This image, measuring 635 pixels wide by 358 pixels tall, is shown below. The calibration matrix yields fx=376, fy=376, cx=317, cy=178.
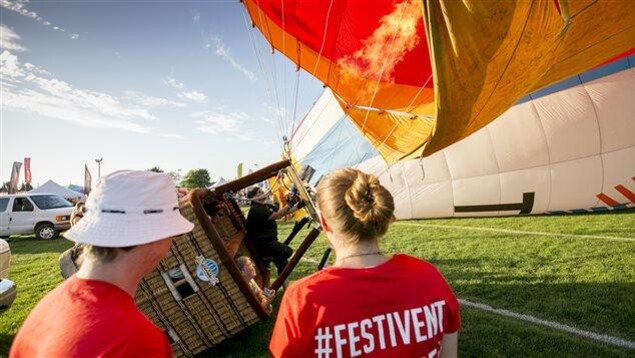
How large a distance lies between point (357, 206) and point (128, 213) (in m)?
0.83

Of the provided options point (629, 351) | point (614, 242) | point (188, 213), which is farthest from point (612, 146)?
point (188, 213)

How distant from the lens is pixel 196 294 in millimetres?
3172

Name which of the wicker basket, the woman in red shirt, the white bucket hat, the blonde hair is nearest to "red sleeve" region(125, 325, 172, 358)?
the white bucket hat

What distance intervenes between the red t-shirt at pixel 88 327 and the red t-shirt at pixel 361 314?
0.45 meters

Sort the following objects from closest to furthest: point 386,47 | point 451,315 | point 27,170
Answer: point 451,315
point 386,47
point 27,170

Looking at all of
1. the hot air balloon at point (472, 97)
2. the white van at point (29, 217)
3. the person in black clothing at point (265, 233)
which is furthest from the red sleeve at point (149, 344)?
the white van at point (29, 217)

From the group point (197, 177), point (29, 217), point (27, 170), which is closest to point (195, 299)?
point (29, 217)

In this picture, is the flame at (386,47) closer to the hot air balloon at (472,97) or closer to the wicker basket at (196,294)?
the hot air balloon at (472,97)

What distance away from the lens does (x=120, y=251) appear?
50.7 inches

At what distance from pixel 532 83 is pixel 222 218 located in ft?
13.4

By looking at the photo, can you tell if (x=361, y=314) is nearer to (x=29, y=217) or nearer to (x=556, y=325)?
(x=556, y=325)

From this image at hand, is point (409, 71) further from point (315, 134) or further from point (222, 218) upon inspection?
point (315, 134)

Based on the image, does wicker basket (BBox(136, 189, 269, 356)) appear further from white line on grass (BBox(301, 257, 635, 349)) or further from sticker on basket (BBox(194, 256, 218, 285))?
white line on grass (BBox(301, 257, 635, 349))

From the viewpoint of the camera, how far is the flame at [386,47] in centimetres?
569
